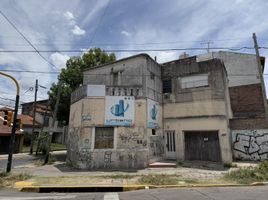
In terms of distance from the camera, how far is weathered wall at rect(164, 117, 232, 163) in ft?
48.0

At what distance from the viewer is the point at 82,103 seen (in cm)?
1419

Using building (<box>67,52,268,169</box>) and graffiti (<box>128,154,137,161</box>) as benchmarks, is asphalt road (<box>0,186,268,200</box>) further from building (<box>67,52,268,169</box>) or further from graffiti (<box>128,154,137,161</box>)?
building (<box>67,52,268,169</box>)

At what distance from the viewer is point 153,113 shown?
51.3 ft

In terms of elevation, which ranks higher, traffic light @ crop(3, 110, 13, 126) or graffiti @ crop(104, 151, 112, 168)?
traffic light @ crop(3, 110, 13, 126)

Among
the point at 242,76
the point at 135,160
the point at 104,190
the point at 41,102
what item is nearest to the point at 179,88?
the point at 135,160

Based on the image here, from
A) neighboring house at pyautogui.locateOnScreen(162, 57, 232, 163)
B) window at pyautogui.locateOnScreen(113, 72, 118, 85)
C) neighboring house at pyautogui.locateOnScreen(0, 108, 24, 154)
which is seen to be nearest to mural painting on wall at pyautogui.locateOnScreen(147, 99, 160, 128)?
neighboring house at pyautogui.locateOnScreen(162, 57, 232, 163)

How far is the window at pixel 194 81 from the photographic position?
1641 cm

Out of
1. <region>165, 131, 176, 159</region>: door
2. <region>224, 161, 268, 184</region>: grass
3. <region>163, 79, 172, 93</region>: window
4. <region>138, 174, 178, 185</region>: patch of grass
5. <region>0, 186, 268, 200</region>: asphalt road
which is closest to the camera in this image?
<region>0, 186, 268, 200</region>: asphalt road

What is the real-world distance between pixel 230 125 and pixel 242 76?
7.33 meters

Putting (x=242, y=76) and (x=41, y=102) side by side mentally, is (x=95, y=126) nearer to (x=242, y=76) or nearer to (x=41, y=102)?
(x=242, y=76)

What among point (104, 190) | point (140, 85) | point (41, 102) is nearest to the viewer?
point (104, 190)

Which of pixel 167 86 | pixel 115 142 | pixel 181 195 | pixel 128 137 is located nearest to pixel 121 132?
pixel 128 137

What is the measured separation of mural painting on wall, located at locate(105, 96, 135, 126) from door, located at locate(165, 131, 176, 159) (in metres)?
4.09

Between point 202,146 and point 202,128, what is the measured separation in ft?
4.51
